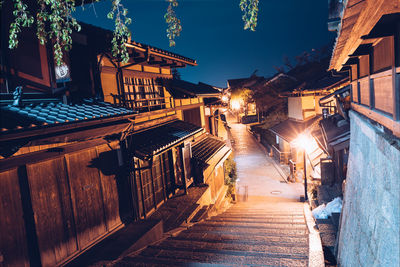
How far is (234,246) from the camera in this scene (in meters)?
6.82

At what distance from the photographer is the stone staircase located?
5.75 metres

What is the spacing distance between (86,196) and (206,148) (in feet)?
30.4

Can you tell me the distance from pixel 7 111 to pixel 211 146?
1211cm

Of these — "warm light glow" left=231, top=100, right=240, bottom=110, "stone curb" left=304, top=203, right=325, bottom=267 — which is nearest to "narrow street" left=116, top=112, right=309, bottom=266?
"stone curb" left=304, top=203, right=325, bottom=267

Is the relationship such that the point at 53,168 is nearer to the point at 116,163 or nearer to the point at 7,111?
the point at 7,111

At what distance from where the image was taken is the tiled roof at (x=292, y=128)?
24422 mm

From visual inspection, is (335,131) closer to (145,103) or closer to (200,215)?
(200,215)

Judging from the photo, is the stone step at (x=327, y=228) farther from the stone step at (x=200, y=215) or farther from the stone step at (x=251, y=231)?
the stone step at (x=200, y=215)

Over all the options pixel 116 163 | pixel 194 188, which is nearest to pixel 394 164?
pixel 116 163

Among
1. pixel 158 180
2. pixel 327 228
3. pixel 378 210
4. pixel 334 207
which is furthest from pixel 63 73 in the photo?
pixel 334 207

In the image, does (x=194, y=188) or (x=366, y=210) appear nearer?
(x=366, y=210)

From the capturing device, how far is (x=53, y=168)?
604 centimetres

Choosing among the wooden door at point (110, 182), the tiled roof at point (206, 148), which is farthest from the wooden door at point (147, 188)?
the tiled roof at point (206, 148)

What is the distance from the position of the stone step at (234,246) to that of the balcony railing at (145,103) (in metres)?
4.55
